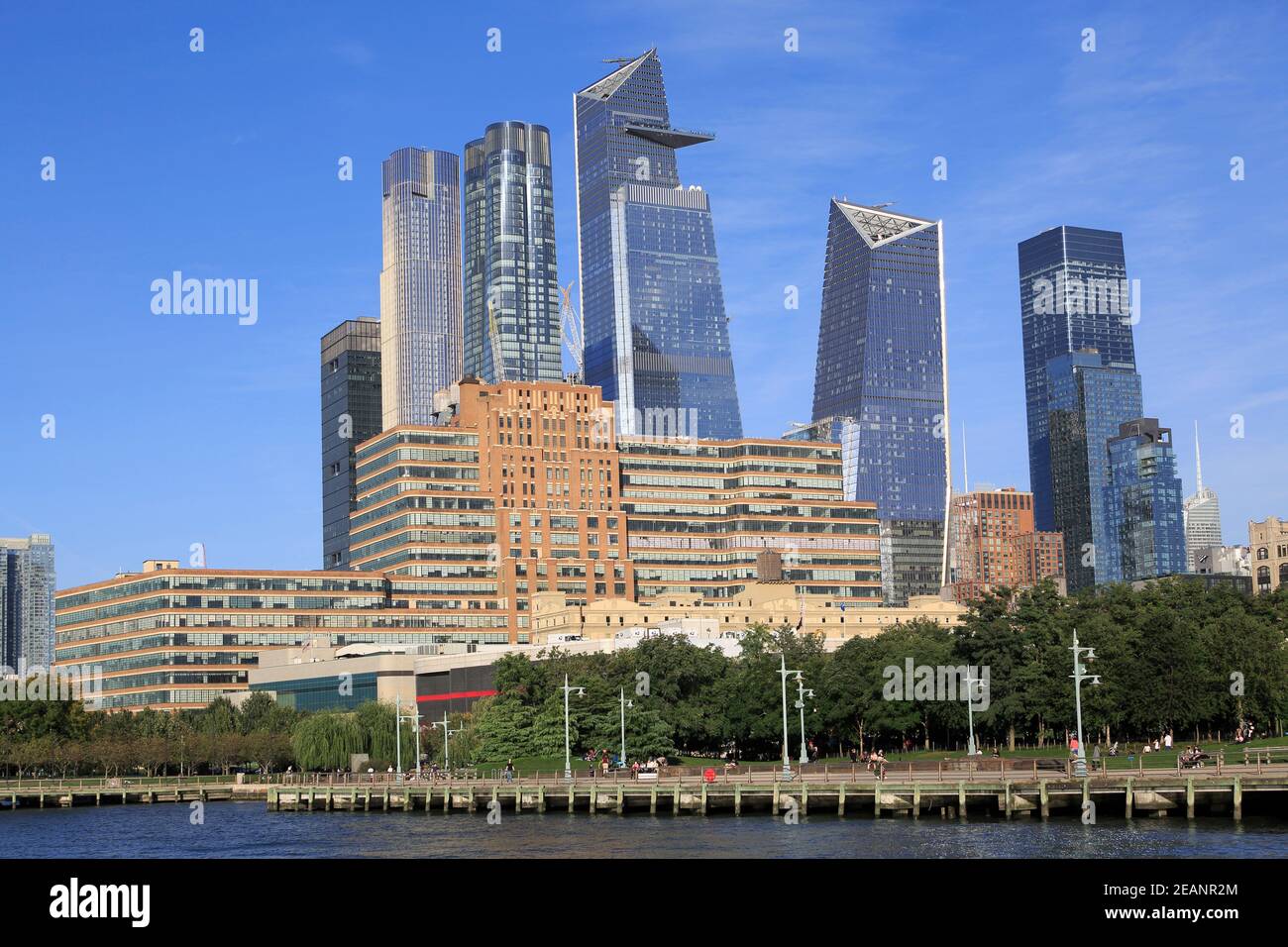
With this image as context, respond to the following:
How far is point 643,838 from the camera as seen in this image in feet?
309

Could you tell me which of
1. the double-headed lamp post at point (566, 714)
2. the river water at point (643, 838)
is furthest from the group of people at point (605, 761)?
the river water at point (643, 838)

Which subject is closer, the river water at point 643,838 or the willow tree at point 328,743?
the river water at point 643,838

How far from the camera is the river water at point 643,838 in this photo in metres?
80.0

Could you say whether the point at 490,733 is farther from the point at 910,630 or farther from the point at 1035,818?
the point at 1035,818

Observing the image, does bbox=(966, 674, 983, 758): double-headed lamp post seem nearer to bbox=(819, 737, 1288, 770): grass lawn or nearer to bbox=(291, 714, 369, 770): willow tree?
bbox=(819, 737, 1288, 770): grass lawn

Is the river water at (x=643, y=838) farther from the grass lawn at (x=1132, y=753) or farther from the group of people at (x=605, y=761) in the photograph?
the grass lawn at (x=1132, y=753)

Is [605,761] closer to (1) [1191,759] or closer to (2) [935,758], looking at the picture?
(2) [935,758]

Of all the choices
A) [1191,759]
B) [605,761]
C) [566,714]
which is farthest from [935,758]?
[1191,759]
